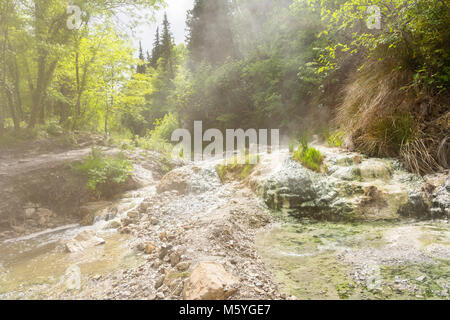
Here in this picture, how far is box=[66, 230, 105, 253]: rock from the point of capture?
11.3ft

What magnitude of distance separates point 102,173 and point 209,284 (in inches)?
232

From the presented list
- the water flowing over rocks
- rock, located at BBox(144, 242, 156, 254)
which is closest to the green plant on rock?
Result: the water flowing over rocks

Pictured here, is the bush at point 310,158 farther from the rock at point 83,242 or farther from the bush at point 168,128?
the bush at point 168,128

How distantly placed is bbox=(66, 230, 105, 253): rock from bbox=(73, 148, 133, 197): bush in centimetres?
271

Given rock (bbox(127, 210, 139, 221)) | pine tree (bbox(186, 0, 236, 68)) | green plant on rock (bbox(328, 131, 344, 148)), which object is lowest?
rock (bbox(127, 210, 139, 221))

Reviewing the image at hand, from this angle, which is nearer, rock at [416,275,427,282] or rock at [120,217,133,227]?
rock at [416,275,427,282]

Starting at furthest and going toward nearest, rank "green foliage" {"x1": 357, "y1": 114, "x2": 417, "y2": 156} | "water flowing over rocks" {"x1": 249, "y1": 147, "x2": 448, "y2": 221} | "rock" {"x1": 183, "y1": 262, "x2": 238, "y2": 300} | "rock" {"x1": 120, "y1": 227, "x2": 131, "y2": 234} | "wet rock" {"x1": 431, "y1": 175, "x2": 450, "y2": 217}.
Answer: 1. "rock" {"x1": 120, "y1": 227, "x2": 131, "y2": 234}
2. "green foliage" {"x1": 357, "y1": 114, "x2": 417, "y2": 156}
3. "water flowing over rocks" {"x1": 249, "y1": 147, "x2": 448, "y2": 221}
4. "wet rock" {"x1": 431, "y1": 175, "x2": 450, "y2": 217}
5. "rock" {"x1": 183, "y1": 262, "x2": 238, "y2": 300}

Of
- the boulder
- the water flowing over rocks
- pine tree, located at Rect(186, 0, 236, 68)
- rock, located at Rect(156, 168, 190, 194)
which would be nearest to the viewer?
the water flowing over rocks

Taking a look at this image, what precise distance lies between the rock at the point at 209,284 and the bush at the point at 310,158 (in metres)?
3.33

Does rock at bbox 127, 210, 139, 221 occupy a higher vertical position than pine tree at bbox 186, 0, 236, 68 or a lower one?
lower

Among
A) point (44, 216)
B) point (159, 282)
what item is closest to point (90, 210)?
point (44, 216)

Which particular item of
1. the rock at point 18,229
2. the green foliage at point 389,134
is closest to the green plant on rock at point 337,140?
the green foliage at point 389,134

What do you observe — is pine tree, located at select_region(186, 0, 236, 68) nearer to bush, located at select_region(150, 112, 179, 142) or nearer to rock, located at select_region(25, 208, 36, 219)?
bush, located at select_region(150, 112, 179, 142)
